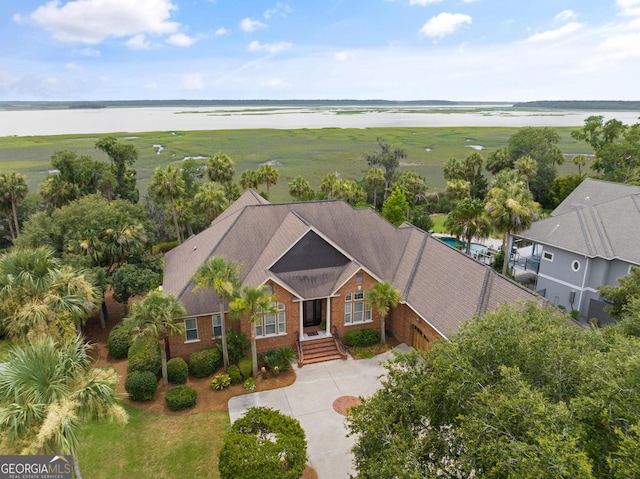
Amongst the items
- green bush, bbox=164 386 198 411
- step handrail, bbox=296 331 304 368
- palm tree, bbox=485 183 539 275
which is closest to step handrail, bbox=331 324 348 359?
step handrail, bbox=296 331 304 368

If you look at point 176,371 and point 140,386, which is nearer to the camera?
point 140,386

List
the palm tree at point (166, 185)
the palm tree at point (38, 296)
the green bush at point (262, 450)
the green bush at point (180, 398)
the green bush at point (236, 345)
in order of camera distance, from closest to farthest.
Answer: the green bush at point (262, 450) < the palm tree at point (38, 296) < the green bush at point (180, 398) < the green bush at point (236, 345) < the palm tree at point (166, 185)

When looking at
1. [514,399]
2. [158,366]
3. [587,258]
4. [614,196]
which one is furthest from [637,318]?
[614,196]

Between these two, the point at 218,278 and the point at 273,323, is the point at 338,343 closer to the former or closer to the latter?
the point at 273,323

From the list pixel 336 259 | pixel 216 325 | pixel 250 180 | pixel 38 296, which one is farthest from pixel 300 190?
pixel 38 296

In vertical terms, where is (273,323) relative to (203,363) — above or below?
above

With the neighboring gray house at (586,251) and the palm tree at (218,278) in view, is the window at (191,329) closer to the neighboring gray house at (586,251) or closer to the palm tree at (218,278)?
the palm tree at (218,278)

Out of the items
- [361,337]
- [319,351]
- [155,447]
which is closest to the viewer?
[155,447]

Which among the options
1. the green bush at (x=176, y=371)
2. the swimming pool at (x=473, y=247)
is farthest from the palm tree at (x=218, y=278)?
the swimming pool at (x=473, y=247)
